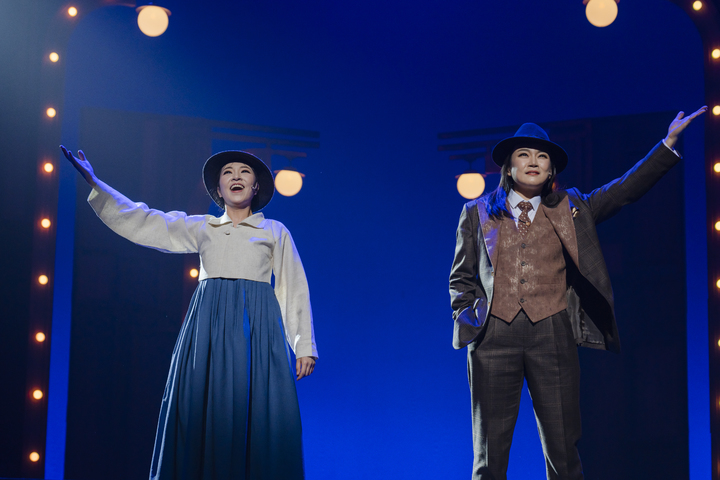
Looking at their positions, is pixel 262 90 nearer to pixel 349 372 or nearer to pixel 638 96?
pixel 349 372

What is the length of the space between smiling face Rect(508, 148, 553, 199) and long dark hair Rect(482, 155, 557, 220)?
0.8 inches

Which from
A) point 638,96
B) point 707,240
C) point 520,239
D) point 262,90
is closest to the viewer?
point 520,239

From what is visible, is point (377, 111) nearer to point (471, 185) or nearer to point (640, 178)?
point (471, 185)

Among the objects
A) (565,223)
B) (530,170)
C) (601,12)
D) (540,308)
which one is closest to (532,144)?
(530,170)

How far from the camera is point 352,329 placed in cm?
324

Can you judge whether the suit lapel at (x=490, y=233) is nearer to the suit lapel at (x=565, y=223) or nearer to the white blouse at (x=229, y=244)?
the suit lapel at (x=565, y=223)

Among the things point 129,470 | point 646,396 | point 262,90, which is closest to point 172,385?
point 129,470

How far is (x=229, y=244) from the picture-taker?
2359 millimetres

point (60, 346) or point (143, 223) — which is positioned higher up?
point (143, 223)

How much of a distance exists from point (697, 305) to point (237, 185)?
7.77 feet

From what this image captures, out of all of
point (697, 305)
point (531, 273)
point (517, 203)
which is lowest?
point (697, 305)

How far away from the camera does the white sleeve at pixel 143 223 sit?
7.82 feet

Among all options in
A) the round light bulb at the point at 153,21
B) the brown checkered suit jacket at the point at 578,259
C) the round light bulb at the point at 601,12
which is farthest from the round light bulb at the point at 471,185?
the round light bulb at the point at 153,21

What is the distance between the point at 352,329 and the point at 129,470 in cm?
144
